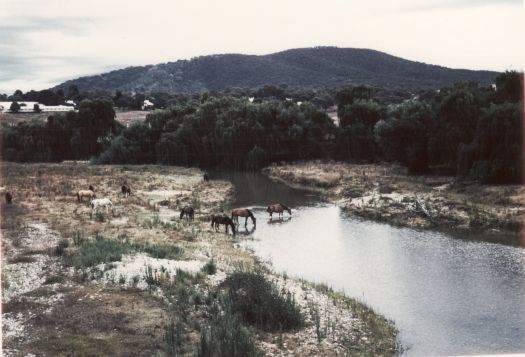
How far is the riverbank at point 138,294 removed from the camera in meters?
17.7

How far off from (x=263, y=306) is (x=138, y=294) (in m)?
5.47

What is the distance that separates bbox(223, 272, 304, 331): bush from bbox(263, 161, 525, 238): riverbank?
20.9 meters

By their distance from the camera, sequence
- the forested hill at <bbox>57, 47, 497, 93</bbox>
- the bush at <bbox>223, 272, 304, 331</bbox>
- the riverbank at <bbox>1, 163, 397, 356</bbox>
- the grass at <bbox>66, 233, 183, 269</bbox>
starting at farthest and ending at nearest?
1. the forested hill at <bbox>57, 47, 497, 93</bbox>
2. the grass at <bbox>66, 233, 183, 269</bbox>
3. the bush at <bbox>223, 272, 304, 331</bbox>
4. the riverbank at <bbox>1, 163, 397, 356</bbox>

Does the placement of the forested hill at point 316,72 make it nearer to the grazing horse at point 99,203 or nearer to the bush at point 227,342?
the grazing horse at point 99,203

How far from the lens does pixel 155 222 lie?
3766 centimetres

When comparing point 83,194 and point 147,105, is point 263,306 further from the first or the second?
point 147,105

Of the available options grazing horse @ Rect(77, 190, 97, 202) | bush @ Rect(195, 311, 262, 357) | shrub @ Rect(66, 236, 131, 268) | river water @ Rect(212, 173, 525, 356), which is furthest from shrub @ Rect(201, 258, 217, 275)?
grazing horse @ Rect(77, 190, 97, 202)

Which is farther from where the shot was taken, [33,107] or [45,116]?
[33,107]

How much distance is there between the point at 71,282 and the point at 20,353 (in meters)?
6.72

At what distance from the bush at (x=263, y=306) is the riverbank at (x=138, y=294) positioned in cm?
30

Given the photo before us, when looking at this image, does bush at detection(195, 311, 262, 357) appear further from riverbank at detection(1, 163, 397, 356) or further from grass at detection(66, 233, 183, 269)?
grass at detection(66, 233, 183, 269)

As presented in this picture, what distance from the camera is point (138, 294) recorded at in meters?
21.9

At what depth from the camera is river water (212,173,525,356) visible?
1956 centimetres

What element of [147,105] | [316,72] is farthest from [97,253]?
[316,72]
